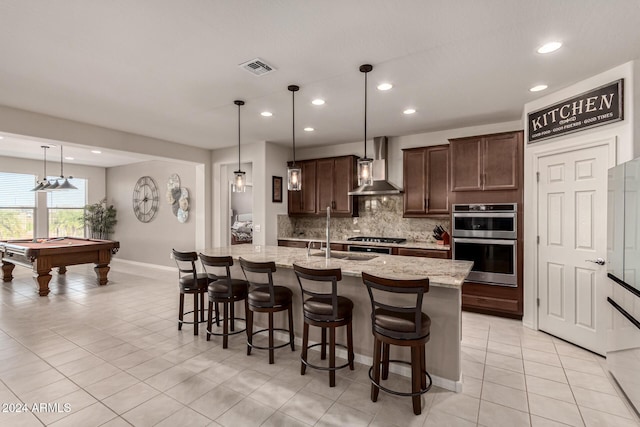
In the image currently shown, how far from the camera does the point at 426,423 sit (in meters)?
2.09

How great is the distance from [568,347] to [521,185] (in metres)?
1.91

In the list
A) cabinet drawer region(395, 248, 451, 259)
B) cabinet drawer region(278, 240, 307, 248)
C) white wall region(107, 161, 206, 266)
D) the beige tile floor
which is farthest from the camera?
white wall region(107, 161, 206, 266)

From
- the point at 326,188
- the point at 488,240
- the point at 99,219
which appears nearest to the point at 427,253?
the point at 488,240

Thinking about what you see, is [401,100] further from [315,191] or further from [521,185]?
[315,191]

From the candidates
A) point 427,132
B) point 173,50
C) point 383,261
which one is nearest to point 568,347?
→ point 383,261

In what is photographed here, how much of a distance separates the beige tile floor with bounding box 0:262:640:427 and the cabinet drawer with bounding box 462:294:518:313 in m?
0.21

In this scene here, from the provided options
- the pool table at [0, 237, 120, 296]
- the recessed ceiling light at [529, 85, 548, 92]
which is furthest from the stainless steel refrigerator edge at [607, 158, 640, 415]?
the pool table at [0, 237, 120, 296]

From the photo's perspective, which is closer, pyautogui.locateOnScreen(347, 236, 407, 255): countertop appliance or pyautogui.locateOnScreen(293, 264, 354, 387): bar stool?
pyautogui.locateOnScreen(293, 264, 354, 387): bar stool

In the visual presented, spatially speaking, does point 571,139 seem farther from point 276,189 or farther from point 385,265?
point 276,189

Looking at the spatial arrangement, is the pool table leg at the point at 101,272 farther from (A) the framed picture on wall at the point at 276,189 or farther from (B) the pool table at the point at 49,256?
(A) the framed picture on wall at the point at 276,189

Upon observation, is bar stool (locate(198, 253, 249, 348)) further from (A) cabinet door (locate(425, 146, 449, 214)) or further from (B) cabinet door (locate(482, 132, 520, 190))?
(B) cabinet door (locate(482, 132, 520, 190))

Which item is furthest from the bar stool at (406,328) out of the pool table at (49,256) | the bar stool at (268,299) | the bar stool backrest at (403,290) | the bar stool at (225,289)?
the pool table at (49,256)

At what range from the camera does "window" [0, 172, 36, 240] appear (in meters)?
7.27

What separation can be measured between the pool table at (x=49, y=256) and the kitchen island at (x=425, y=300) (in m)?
4.12
